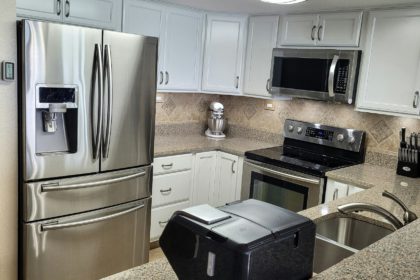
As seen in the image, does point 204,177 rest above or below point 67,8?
below

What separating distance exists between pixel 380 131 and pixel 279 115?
1020mm

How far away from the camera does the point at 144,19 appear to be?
339cm

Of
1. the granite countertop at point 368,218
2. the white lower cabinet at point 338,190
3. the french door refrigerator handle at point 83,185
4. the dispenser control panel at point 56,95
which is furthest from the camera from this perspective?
the white lower cabinet at point 338,190

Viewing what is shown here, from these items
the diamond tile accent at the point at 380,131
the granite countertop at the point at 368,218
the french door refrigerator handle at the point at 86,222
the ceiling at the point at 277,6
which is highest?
Result: the ceiling at the point at 277,6

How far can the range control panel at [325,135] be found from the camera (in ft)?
11.2

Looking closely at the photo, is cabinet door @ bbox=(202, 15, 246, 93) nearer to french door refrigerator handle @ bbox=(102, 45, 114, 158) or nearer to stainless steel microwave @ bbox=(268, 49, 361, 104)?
stainless steel microwave @ bbox=(268, 49, 361, 104)

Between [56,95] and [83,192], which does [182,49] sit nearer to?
[56,95]

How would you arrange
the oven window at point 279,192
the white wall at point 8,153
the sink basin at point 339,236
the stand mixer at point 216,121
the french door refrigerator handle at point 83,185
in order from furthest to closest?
the stand mixer at point 216,121 → the oven window at point 279,192 → the french door refrigerator handle at point 83,185 → the white wall at point 8,153 → the sink basin at point 339,236

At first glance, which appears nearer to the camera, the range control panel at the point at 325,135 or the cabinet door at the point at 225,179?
the range control panel at the point at 325,135

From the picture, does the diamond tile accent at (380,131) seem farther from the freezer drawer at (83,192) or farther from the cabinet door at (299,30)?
the freezer drawer at (83,192)

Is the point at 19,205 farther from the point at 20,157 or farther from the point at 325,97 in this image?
the point at 325,97

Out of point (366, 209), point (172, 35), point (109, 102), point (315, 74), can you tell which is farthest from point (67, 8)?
point (366, 209)

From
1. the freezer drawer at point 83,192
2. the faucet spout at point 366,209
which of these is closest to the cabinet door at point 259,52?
the freezer drawer at point 83,192

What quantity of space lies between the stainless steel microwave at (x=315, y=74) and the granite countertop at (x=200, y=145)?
23.6 inches
